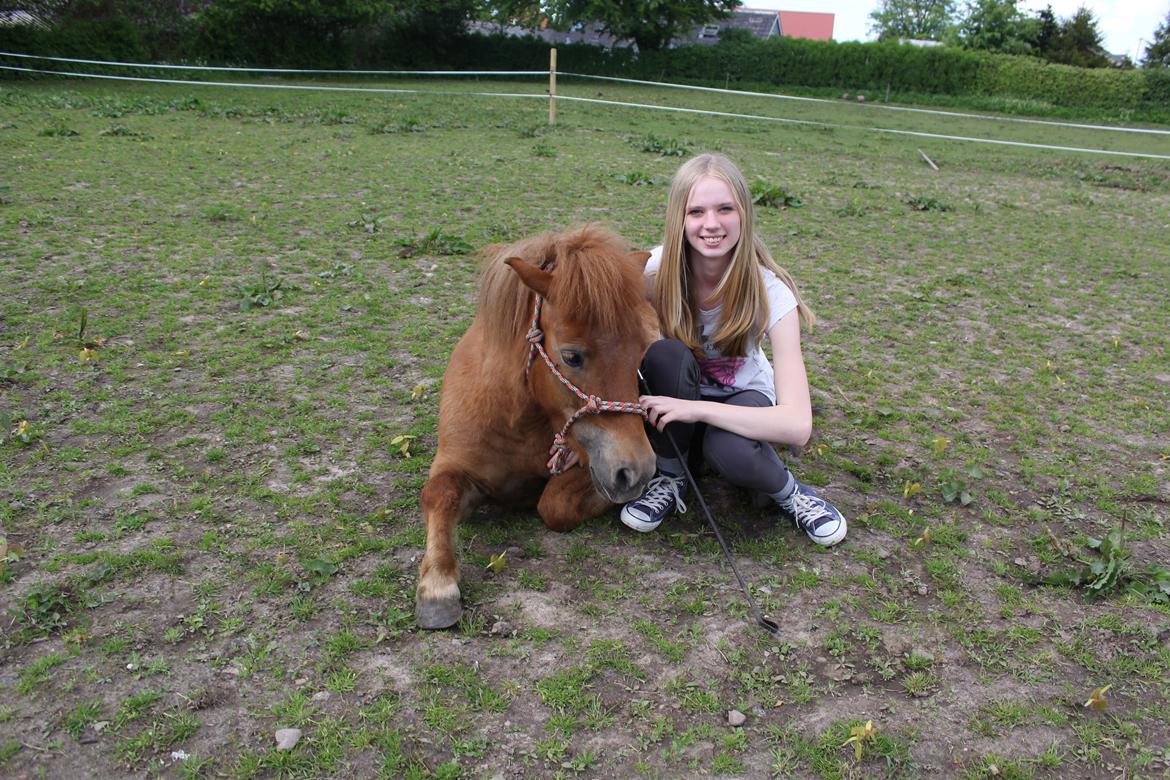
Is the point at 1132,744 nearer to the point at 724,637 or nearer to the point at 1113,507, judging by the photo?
the point at 724,637

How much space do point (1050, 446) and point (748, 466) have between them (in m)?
2.03

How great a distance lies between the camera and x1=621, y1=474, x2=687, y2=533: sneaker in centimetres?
309

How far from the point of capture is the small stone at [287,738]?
2.02 m

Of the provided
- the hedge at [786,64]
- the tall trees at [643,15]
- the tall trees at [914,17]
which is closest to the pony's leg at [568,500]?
the hedge at [786,64]

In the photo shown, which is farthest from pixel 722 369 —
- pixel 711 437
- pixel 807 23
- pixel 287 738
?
pixel 807 23

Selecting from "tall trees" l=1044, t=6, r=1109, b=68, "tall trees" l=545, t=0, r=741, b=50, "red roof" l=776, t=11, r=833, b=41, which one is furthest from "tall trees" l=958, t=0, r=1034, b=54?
"tall trees" l=545, t=0, r=741, b=50

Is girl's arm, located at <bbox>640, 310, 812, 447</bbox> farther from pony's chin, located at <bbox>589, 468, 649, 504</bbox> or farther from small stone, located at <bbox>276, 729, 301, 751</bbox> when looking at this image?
small stone, located at <bbox>276, 729, 301, 751</bbox>

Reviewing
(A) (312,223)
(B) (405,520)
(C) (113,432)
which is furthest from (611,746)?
(A) (312,223)

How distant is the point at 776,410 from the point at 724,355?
17.1 inches

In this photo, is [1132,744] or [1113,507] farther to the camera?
[1113,507]

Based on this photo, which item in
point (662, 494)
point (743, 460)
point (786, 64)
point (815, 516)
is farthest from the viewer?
point (786, 64)

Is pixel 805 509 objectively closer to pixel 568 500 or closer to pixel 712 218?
pixel 568 500

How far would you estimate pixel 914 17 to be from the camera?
82.2m

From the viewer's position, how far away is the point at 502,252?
2.92 meters
